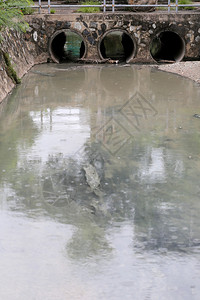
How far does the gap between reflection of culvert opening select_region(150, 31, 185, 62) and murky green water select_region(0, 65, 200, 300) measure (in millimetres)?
7134

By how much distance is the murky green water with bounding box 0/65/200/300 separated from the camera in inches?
170

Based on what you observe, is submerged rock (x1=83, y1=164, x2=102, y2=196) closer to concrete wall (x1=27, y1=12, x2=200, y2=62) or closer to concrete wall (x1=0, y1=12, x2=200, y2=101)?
concrete wall (x1=0, y1=12, x2=200, y2=101)

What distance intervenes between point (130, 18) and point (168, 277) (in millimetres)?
12848

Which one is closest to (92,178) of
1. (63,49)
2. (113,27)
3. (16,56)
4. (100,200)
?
(100,200)

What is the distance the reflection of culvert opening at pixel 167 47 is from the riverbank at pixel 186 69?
1.75 metres

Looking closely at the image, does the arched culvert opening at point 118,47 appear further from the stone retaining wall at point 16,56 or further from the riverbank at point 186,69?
the stone retaining wall at point 16,56

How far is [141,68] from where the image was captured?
15.1 meters

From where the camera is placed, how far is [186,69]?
47.1 ft

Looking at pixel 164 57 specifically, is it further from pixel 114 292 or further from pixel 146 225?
pixel 114 292

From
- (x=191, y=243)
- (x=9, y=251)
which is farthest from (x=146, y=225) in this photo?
(x=9, y=251)

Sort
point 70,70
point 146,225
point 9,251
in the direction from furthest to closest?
point 70,70, point 146,225, point 9,251

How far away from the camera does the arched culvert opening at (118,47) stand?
17.4 meters

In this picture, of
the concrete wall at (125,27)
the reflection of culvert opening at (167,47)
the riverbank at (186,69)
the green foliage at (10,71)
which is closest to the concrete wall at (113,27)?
the concrete wall at (125,27)

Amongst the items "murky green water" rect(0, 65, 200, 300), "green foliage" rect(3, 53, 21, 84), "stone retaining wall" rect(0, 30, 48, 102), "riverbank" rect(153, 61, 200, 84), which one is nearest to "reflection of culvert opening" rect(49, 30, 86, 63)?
"stone retaining wall" rect(0, 30, 48, 102)
